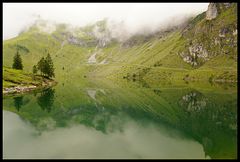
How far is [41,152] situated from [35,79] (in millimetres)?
126143

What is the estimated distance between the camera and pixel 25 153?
4781 cm

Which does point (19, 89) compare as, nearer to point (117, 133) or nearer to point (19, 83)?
point (19, 83)

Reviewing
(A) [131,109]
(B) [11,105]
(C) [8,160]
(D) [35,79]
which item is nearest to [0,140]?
(C) [8,160]

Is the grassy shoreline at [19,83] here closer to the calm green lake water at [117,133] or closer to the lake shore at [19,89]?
the lake shore at [19,89]

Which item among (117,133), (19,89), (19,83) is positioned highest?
(19,83)

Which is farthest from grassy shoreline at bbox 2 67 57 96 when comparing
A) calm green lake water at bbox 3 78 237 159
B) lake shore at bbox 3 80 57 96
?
calm green lake water at bbox 3 78 237 159

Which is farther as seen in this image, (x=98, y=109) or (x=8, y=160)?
(x=98, y=109)

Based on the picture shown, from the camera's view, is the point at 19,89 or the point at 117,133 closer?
the point at 117,133

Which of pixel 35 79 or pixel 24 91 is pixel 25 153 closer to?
pixel 24 91

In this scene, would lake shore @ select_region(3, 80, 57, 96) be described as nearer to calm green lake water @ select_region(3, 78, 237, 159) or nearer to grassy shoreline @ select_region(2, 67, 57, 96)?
grassy shoreline @ select_region(2, 67, 57, 96)

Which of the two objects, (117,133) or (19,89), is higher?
(19,89)

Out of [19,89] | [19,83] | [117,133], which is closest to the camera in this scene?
[117,133]

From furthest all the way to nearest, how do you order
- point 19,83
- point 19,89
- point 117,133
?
point 19,83 → point 19,89 → point 117,133

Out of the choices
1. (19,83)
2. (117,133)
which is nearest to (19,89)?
(19,83)
